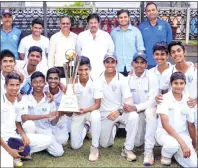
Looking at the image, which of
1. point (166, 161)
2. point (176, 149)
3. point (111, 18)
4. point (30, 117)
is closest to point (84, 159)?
point (30, 117)

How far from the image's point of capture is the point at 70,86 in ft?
13.7

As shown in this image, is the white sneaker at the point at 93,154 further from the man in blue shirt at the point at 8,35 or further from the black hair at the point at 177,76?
the man in blue shirt at the point at 8,35

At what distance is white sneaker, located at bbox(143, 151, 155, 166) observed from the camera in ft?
12.6

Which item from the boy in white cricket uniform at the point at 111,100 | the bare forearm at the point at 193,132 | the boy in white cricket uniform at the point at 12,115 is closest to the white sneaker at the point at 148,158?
the boy in white cricket uniform at the point at 111,100

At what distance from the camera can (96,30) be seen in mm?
4871

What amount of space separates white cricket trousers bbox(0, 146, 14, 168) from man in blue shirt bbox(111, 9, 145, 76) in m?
1.92

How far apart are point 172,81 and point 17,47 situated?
6.81 ft

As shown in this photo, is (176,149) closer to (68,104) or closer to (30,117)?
(68,104)

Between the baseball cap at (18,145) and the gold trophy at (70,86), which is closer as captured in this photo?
the baseball cap at (18,145)

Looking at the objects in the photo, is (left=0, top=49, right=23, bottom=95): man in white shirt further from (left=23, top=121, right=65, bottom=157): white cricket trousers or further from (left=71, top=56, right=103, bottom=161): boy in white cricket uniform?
(left=71, top=56, right=103, bottom=161): boy in white cricket uniform

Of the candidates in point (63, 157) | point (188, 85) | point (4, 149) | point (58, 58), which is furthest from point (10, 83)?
point (188, 85)

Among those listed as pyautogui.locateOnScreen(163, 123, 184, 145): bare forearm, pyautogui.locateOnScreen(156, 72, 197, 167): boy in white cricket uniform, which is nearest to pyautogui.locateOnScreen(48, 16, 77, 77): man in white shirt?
pyautogui.locateOnScreen(156, 72, 197, 167): boy in white cricket uniform

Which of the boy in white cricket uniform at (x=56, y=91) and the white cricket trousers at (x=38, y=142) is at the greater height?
the boy in white cricket uniform at (x=56, y=91)

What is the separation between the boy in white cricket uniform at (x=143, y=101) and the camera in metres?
3.98
